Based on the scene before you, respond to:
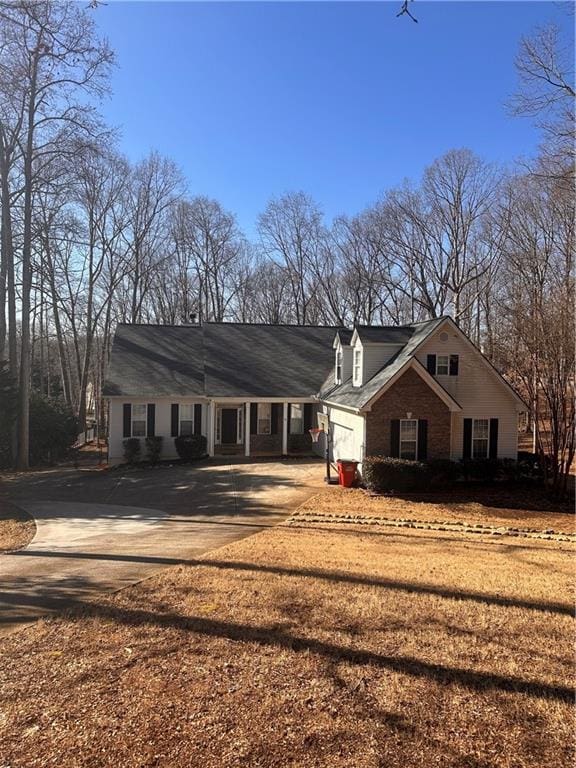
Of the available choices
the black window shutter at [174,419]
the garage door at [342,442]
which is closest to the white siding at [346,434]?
the garage door at [342,442]

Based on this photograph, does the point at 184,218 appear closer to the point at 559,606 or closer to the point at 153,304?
the point at 153,304

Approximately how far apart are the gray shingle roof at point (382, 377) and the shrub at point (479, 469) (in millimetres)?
4318

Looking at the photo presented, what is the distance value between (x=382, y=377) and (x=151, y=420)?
34.6 ft

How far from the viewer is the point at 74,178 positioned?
80.2 ft

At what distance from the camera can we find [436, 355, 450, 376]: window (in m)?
19.8

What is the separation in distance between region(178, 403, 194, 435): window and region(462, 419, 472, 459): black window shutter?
38.9 ft

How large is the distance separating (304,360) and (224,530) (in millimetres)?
16161

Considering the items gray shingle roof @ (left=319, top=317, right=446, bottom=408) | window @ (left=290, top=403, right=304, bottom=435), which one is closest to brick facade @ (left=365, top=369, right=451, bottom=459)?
gray shingle roof @ (left=319, top=317, right=446, bottom=408)

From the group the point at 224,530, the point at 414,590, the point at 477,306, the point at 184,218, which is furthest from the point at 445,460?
the point at 184,218

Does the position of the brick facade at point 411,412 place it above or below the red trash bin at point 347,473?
above

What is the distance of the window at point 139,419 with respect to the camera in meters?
22.9

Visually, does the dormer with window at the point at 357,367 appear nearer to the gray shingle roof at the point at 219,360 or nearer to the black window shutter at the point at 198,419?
the gray shingle roof at the point at 219,360

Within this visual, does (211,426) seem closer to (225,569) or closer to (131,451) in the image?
(131,451)

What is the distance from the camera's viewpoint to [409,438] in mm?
18625
